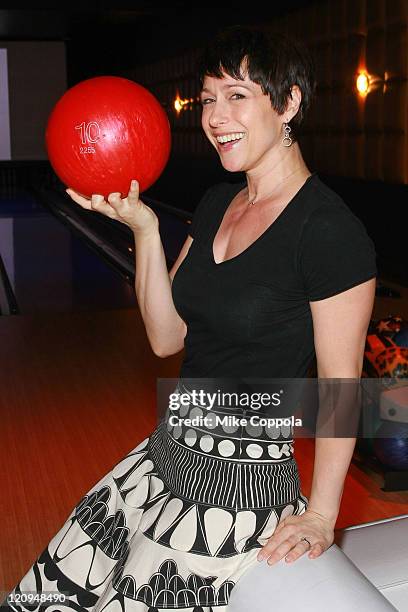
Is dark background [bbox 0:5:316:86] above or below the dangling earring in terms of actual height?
above

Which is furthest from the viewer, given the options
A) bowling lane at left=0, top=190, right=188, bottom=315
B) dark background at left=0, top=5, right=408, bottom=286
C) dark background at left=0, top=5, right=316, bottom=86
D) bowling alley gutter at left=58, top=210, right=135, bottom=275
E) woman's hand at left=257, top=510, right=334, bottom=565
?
dark background at left=0, top=5, right=316, bottom=86

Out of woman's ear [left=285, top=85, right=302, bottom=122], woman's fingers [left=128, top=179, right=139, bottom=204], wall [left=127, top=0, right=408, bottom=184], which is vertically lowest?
woman's fingers [left=128, top=179, right=139, bottom=204]

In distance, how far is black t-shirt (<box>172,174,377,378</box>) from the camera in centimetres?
104

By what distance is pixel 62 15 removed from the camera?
11289 millimetres

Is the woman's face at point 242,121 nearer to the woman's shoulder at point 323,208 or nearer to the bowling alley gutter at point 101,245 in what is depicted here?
the woman's shoulder at point 323,208

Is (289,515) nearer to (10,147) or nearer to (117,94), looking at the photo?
(117,94)

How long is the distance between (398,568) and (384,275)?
4.45m

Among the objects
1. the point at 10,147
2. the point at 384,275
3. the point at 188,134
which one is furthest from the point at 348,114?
the point at 10,147

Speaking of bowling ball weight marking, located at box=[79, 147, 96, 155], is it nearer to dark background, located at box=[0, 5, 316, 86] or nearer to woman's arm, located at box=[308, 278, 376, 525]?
woman's arm, located at box=[308, 278, 376, 525]

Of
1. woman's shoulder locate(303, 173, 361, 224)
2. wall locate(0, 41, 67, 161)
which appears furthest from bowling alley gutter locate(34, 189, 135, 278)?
woman's shoulder locate(303, 173, 361, 224)

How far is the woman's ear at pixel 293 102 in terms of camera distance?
112cm

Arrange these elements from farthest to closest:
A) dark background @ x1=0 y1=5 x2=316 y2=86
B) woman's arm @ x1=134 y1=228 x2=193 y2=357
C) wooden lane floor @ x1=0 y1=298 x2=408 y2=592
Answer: dark background @ x1=0 y1=5 x2=316 y2=86 < wooden lane floor @ x1=0 y1=298 x2=408 y2=592 < woman's arm @ x1=134 y1=228 x2=193 y2=357

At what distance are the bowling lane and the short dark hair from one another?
3.86 meters

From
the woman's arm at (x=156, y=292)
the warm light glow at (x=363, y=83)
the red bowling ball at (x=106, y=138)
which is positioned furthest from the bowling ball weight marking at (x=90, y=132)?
the warm light glow at (x=363, y=83)
